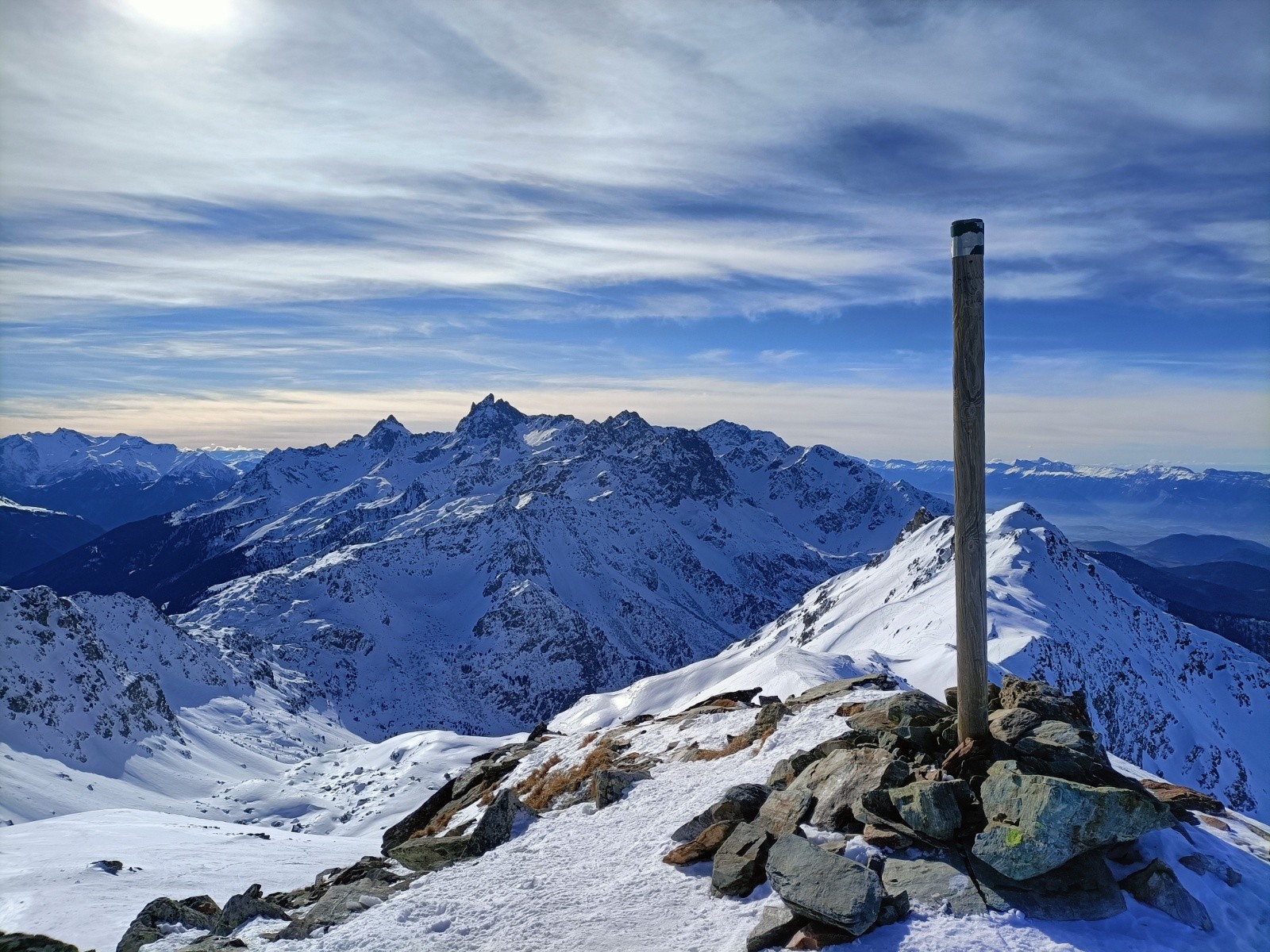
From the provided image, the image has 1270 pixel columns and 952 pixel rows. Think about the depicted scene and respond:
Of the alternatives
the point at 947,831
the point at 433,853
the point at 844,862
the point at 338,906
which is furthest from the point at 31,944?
the point at 947,831

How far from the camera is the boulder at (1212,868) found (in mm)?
10078

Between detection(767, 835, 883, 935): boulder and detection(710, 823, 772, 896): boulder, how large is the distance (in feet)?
1.85

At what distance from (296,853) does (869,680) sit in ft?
88.0

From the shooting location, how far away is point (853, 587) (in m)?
184

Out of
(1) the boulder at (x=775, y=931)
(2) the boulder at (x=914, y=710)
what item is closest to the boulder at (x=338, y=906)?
(1) the boulder at (x=775, y=931)

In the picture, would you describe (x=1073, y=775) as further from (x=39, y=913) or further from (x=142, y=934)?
(x=39, y=913)

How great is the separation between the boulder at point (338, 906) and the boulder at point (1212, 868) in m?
12.5

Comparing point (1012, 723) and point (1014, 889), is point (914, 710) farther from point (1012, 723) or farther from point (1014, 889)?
point (1014, 889)

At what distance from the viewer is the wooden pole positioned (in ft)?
35.8

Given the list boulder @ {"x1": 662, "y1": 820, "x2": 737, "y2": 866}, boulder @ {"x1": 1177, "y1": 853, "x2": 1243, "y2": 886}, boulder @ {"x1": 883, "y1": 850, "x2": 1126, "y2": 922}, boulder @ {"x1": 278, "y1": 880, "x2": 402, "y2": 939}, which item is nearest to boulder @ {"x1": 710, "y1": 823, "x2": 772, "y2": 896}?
boulder @ {"x1": 662, "y1": 820, "x2": 737, "y2": 866}

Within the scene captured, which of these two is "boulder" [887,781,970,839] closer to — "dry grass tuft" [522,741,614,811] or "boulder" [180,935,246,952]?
"dry grass tuft" [522,741,614,811]

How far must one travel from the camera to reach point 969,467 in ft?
36.5

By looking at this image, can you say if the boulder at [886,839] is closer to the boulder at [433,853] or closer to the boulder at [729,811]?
the boulder at [729,811]

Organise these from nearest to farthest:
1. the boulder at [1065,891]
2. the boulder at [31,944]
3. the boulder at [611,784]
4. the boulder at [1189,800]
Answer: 1. the boulder at [1065,891]
2. the boulder at [31,944]
3. the boulder at [1189,800]
4. the boulder at [611,784]
